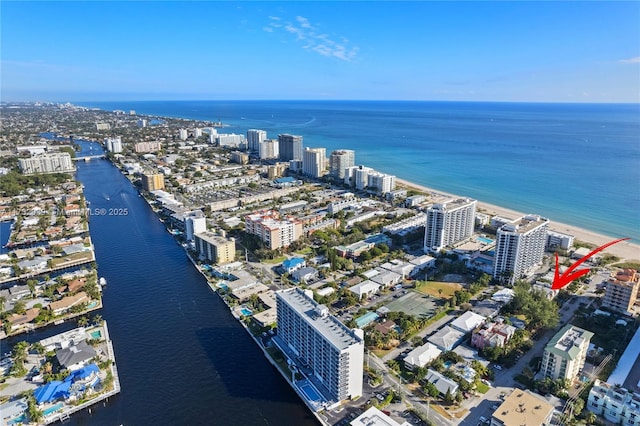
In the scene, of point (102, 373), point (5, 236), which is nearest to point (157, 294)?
point (102, 373)

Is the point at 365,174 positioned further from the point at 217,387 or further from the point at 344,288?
the point at 217,387

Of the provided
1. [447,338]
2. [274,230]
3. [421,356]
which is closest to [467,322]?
[447,338]

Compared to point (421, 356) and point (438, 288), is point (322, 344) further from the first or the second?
point (438, 288)

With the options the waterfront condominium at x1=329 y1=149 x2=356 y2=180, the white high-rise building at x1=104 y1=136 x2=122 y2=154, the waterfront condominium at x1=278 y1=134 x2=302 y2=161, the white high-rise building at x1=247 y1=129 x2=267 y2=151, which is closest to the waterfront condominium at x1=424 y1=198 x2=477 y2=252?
the waterfront condominium at x1=329 y1=149 x2=356 y2=180

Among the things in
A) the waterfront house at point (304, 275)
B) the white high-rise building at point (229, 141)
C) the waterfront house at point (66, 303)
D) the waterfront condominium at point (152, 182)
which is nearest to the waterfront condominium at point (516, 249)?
the waterfront house at point (304, 275)

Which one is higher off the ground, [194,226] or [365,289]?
[194,226]

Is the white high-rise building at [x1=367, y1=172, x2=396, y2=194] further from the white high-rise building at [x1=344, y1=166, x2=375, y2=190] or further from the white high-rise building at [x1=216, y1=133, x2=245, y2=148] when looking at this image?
the white high-rise building at [x1=216, y1=133, x2=245, y2=148]
